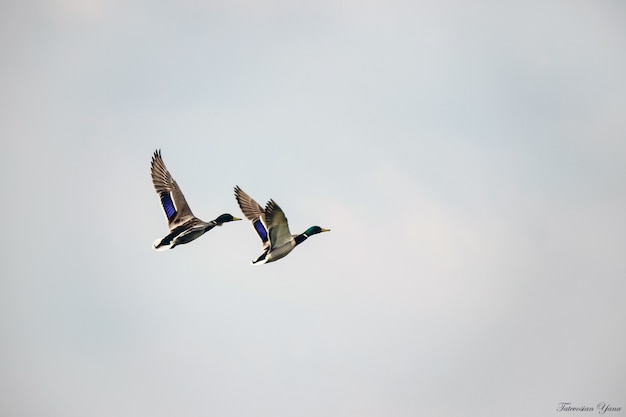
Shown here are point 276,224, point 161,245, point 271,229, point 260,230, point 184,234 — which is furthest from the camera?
point 260,230

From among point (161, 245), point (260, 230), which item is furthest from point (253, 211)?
point (161, 245)

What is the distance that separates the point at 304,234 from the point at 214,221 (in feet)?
15.5

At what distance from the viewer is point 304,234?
1543 inches

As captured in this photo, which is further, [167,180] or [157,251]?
[167,180]

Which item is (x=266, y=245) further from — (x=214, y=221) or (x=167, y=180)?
(x=167, y=180)

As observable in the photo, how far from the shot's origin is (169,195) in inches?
1599

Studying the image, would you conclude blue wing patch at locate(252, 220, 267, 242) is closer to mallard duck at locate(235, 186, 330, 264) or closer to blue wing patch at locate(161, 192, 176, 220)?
mallard duck at locate(235, 186, 330, 264)

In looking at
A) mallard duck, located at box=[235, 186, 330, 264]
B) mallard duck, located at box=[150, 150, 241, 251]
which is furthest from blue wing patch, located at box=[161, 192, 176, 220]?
mallard duck, located at box=[235, 186, 330, 264]

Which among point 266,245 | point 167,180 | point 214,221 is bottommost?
point 266,245

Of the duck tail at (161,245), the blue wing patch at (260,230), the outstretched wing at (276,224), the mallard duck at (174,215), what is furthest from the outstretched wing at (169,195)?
the outstretched wing at (276,224)

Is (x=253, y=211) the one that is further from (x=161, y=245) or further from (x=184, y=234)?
(x=161, y=245)

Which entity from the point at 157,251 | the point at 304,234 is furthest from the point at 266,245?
the point at 157,251

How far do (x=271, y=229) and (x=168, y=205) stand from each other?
6892mm

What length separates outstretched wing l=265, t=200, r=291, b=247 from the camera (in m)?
35.4
